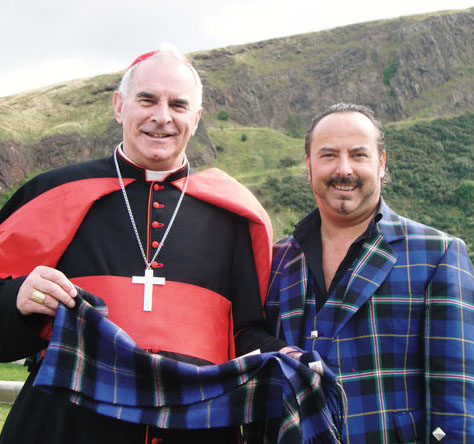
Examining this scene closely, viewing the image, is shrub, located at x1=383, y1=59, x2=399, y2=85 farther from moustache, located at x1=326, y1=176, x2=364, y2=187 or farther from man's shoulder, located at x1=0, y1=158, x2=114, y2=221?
man's shoulder, located at x1=0, y1=158, x2=114, y2=221

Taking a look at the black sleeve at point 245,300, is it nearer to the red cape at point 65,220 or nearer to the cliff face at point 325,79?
the red cape at point 65,220

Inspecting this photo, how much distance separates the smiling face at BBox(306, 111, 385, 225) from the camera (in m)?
2.51

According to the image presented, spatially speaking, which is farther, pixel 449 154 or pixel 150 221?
pixel 449 154

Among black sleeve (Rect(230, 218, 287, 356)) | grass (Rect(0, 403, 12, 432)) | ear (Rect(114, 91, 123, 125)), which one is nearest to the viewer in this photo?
black sleeve (Rect(230, 218, 287, 356))

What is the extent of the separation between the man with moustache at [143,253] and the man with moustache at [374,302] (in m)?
0.22

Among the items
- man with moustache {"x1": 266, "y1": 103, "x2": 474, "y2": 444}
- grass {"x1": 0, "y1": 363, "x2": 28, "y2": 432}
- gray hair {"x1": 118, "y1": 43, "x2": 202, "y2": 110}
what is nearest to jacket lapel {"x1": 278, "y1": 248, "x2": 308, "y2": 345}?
man with moustache {"x1": 266, "y1": 103, "x2": 474, "y2": 444}

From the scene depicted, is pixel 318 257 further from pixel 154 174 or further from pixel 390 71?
pixel 390 71

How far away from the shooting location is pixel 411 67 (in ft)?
203

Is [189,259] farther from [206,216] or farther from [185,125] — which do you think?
[185,125]

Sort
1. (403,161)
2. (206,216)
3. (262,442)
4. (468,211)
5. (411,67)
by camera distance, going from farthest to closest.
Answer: (411,67)
(403,161)
(468,211)
(206,216)
(262,442)

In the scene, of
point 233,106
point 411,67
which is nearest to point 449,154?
point 411,67

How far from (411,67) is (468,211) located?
33.4 m

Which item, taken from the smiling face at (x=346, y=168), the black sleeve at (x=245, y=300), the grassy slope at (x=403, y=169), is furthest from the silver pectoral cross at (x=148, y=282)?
the grassy slope at (x=403, y=169)

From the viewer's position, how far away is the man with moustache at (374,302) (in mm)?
2197
